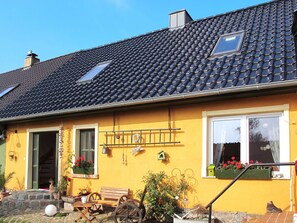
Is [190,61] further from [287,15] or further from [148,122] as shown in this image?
[287,15]

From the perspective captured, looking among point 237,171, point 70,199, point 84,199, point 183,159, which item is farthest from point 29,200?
point 237,171

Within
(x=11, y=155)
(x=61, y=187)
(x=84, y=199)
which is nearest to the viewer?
(x=84, y=199)

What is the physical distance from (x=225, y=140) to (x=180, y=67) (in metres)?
2.56

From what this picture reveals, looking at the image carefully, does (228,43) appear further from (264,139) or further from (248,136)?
(264,139)

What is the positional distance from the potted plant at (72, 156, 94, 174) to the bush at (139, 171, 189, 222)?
2.21 m

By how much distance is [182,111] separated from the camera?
7621 mm

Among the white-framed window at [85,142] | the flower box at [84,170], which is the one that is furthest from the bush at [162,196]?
the white-framed window at [85,142]

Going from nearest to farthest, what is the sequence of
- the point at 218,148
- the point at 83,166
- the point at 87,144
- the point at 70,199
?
the point at 218,148, the point at 70,199, the point at 83,166, the point at 87,144

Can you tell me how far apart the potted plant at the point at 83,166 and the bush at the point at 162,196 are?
87.1 inches

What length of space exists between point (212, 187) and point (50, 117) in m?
5.38

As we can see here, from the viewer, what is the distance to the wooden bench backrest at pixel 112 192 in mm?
8180

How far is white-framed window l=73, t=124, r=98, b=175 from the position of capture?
932 cm

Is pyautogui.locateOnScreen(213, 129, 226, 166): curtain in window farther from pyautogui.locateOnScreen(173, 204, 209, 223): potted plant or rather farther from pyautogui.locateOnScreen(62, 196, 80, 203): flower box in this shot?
pyautogui.locateOnScreen(62, 196, 80, 203): flower box

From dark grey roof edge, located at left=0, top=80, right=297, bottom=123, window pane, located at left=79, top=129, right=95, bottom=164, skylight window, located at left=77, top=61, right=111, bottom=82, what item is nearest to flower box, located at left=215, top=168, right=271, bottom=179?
dark grey roof edge, located at left=0, top=80, right=297, bottom=123
